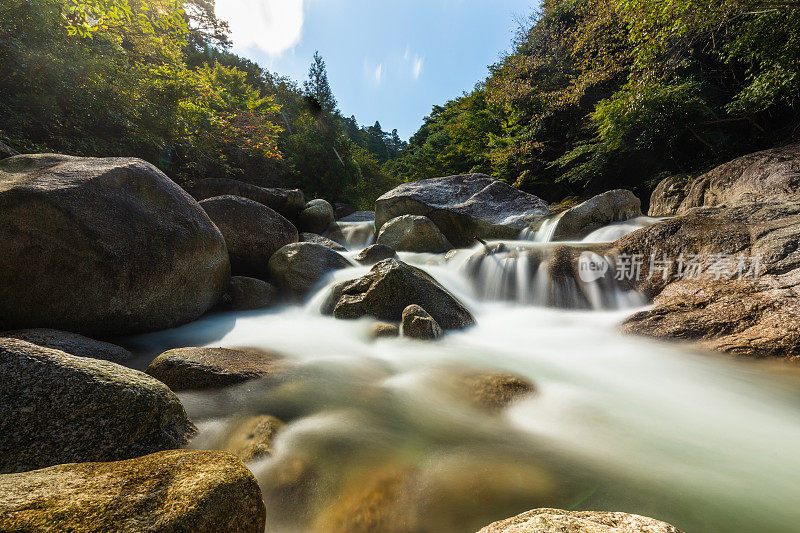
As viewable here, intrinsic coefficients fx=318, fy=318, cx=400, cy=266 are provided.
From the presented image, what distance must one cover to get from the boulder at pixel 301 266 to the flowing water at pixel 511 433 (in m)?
1.93

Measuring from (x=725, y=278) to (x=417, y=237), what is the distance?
21.7 ft

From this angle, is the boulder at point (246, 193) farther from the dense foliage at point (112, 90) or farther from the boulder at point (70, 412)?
the boulder at point (70, 412)

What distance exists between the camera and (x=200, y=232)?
4.70 m

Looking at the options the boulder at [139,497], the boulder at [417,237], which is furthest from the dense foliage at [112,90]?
the boulder at [139,497]

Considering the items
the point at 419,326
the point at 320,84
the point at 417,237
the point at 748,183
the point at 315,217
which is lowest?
the point at 419,326

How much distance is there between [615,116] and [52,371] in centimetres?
1336

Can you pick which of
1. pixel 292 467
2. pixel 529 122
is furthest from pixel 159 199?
pixel 529 122

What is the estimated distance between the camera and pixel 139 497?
1069 mm

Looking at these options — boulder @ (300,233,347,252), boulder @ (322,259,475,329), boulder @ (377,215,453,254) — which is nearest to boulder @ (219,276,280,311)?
boulder @ (322,259,475,329)

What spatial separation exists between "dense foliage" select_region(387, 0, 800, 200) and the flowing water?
23.9 feet

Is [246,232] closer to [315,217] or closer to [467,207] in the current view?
[315,217]

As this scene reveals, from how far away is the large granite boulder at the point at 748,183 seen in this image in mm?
5945

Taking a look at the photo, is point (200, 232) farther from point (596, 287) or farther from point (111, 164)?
point (596, 287)

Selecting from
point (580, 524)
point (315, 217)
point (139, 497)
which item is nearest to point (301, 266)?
point (139, 497)
